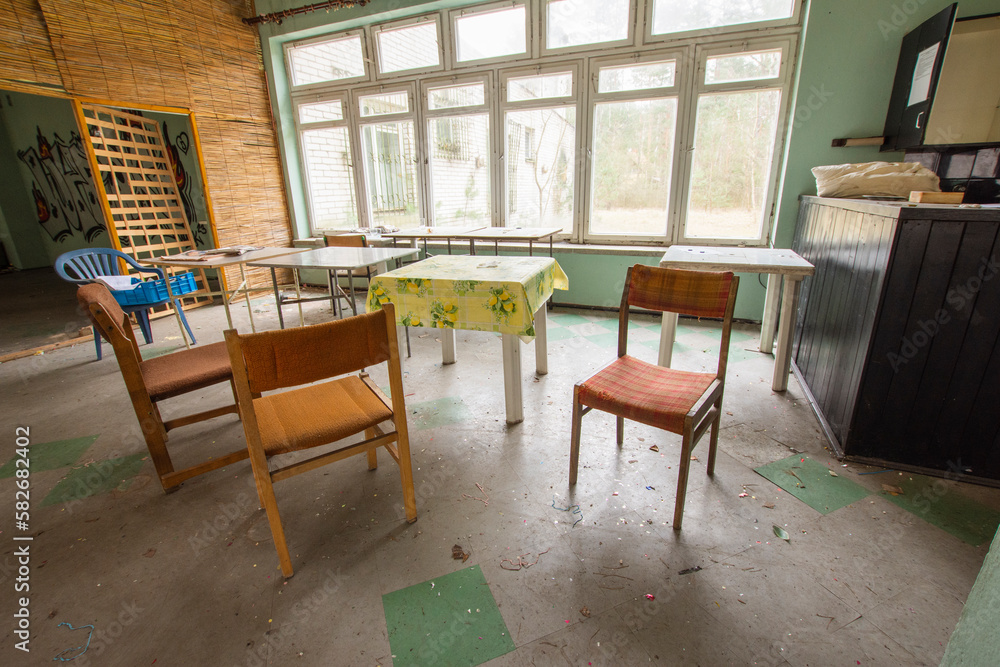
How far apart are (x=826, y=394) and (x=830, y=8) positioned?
121 inches

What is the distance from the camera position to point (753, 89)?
383 cm

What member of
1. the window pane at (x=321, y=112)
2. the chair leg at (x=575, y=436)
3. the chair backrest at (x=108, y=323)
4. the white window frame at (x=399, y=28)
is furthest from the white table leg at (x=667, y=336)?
the window pane at (x=321, y=112)

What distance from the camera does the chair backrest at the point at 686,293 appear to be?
1744mm

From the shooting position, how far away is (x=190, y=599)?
1.42m

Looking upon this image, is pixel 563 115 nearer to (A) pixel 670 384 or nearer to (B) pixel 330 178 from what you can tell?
(B) pixel 330 178

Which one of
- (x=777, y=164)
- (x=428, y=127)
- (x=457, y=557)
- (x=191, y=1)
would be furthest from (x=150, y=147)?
(x=777, y=164)

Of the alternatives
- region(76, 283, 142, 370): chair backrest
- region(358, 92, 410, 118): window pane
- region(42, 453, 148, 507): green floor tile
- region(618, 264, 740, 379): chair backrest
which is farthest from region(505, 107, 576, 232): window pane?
region(42, 453, 148, 507): green floor tile

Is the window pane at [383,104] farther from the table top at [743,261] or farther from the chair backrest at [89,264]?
the table top at [743,261]

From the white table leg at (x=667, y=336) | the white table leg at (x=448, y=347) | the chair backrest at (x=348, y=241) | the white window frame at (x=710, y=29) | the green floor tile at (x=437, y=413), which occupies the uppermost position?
the white window frame at (x=710, y=29)

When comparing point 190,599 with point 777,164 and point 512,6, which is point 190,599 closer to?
point 777,164

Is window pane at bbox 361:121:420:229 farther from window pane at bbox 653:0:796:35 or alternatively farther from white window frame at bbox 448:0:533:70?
window pane at bbox 653:0:796:35

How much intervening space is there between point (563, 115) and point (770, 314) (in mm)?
2882

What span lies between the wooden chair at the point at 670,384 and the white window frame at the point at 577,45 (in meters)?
3.35

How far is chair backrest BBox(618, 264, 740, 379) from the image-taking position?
1744 mm
